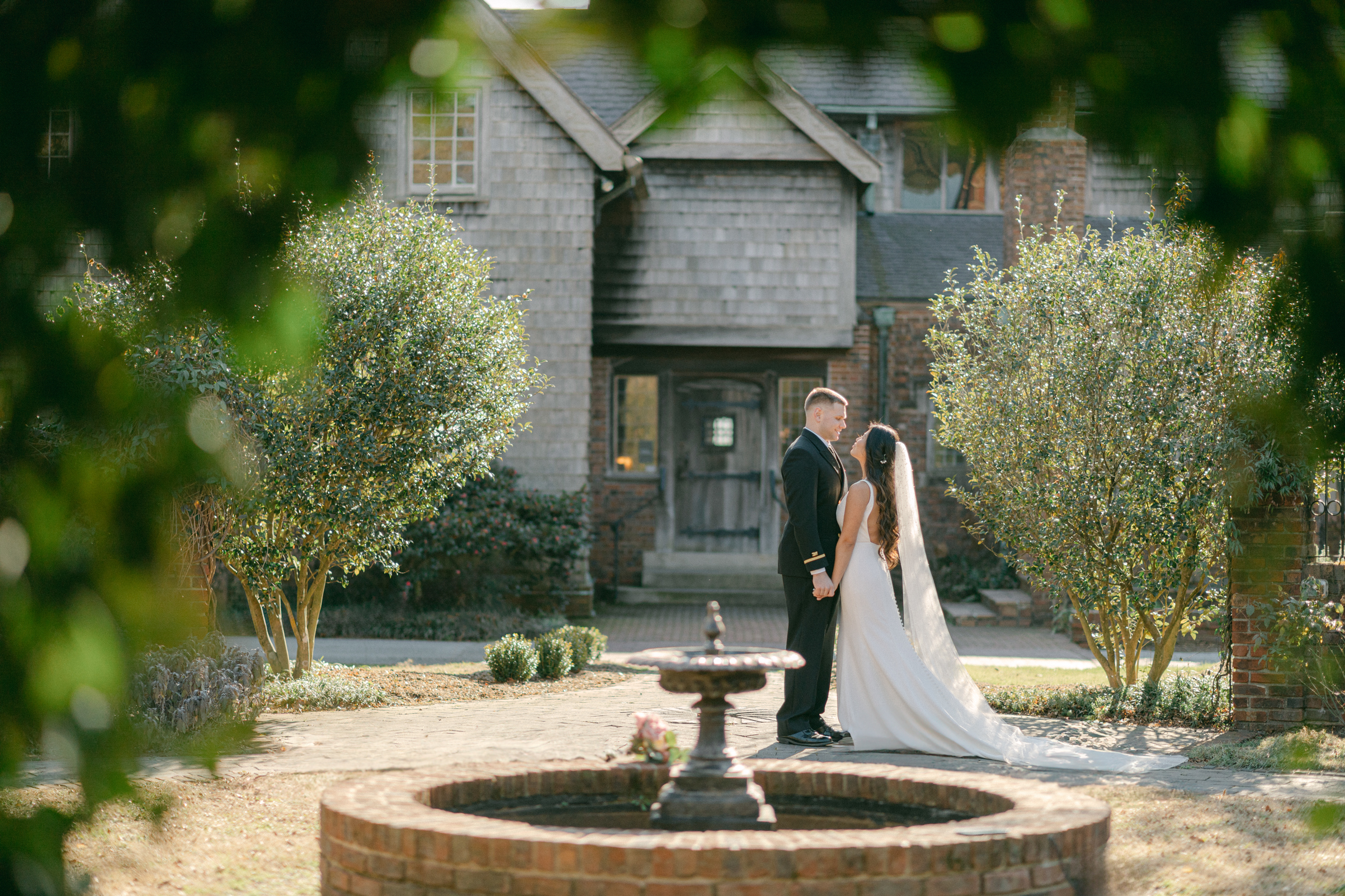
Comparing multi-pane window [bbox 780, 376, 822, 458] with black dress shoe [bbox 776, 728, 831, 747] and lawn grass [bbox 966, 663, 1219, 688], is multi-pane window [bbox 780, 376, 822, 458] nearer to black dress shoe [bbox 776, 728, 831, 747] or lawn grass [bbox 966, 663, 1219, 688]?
lawn grass [bbox 966, 663, 1219, 688]

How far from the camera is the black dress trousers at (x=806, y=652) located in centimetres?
761

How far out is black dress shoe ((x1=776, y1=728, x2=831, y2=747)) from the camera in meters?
7.55

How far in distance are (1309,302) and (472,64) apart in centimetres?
93

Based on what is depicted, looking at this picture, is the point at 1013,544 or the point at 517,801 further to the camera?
the point at 1013,544

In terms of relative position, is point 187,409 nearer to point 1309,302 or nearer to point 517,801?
point 1309,302

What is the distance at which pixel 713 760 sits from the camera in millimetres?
4598

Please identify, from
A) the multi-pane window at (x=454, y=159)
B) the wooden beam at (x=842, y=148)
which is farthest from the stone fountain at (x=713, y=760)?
the wooden beam at (x=842, y=148)

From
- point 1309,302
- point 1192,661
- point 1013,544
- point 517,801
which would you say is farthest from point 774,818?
point 1192,661

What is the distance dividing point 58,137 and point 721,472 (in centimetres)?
1703

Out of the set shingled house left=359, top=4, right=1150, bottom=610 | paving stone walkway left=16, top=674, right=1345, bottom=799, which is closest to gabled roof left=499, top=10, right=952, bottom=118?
paving stone walkway left=16, top=674, right=1345, bottom=799

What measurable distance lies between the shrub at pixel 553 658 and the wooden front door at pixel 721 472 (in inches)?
304

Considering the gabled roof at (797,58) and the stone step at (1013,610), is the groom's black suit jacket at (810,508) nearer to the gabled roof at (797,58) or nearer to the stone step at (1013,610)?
the gabled roof at (797,58)

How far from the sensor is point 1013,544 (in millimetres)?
9750

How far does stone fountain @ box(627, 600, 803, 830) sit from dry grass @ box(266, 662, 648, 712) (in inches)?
196
